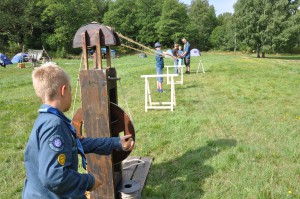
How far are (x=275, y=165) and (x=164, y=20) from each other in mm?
69432

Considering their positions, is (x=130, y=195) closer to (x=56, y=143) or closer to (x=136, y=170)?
(x=136, y=170)

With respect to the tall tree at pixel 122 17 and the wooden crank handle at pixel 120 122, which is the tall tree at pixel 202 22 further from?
the wooden crank handle at pixel 120 122

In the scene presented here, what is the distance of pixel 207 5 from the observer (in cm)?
8431

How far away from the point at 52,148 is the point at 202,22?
83396mm

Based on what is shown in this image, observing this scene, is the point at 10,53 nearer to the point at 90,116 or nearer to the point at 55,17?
the point at 55,17

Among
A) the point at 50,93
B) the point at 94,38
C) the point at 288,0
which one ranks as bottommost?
the point at 50,93

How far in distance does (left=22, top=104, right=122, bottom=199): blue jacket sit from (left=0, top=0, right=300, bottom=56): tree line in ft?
158

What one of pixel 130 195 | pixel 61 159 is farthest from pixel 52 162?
pixel 130 195

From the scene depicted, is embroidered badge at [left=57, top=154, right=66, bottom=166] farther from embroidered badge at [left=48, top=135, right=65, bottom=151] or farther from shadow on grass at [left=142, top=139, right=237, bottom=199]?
shadow on grass at [left=142, top=139, right=237, bottom=199]

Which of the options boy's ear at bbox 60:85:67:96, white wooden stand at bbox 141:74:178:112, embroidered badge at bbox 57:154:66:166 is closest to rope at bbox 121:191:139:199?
embroidered badge at bbox 57:154:66:166

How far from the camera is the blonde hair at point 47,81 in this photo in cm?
195

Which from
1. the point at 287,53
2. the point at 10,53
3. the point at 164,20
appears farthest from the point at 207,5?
the point at 10,53

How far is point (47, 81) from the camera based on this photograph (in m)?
1.95

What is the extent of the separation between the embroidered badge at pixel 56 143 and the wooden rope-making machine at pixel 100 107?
1.38 m
